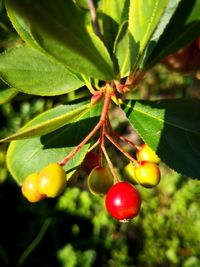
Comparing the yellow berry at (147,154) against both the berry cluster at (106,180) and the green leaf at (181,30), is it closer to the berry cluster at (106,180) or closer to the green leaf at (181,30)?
the berry cluster at (106,180)

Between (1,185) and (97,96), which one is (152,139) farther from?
(1,185)

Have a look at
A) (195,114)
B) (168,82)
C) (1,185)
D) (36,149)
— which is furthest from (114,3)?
(168,82)

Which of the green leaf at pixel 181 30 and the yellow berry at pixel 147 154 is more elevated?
the green leaf at pixel 181 30

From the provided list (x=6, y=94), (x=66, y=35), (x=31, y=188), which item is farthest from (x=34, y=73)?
(x=66, y=35)

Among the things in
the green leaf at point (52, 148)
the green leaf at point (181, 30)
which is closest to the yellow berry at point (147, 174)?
the green leaf at point (52, 148)

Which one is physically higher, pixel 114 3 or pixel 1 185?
pixel 114 3
